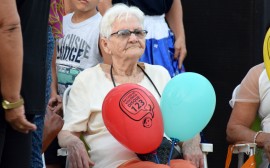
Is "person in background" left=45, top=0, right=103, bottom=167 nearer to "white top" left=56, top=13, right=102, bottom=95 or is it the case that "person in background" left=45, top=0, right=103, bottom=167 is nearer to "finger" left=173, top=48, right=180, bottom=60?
"white top" left=56, top=13, right=102, bottom=95

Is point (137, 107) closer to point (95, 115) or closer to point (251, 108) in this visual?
point (95, 115)

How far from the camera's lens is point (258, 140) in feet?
15.0

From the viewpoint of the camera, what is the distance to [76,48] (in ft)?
16.0

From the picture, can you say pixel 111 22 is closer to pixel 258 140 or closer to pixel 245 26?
pixel 258 140

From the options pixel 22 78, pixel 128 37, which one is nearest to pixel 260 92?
pixel 128 37

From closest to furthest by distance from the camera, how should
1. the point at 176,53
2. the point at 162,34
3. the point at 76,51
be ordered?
the point at 76,51
the point at 162,34
the point at 176,53

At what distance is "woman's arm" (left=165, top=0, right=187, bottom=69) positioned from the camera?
511 cm

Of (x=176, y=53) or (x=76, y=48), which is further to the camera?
(x=176, y=53)

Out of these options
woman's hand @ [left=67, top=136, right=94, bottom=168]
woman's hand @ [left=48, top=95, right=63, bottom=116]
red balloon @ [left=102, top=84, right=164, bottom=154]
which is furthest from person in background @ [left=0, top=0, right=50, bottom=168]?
woman's hand @ [left=48, top=95, right=63, bottom=116]

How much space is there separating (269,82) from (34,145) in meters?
1.89

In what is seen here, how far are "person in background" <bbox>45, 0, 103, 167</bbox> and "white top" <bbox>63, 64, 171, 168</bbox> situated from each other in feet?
1.50

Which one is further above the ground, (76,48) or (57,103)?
(76,48)

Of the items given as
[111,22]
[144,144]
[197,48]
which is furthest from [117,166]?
[197,48]

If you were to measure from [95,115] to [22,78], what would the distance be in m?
1.34
